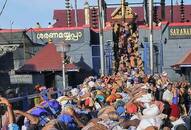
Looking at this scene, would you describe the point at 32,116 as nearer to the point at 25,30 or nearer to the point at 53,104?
the point at 53,104

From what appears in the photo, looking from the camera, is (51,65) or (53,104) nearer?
(53,104)

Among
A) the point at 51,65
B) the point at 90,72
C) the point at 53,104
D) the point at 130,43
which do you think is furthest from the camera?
the point at 130,43

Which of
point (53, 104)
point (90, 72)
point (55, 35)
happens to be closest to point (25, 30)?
point (55, 35)

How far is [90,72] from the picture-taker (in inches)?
1578

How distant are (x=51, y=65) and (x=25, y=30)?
28.5ft

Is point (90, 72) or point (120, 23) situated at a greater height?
point (120, 23)

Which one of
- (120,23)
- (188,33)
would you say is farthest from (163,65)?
(120,23)

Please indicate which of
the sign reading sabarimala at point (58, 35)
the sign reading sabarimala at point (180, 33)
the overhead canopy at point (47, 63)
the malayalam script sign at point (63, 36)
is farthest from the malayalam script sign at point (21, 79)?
the sign reading sabarimala at point (180, 33)

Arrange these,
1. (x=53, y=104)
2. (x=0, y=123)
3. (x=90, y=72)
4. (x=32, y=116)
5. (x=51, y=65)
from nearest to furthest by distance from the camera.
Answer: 1. (x=0, y=123)
2. (x=32, y=116)
3. (x=53, y=104)
4. (x=51, y=65)
5. (x=90, y=72)

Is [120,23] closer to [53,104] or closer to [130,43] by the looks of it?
[130,43]

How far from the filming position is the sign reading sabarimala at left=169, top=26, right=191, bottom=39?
41.5 m

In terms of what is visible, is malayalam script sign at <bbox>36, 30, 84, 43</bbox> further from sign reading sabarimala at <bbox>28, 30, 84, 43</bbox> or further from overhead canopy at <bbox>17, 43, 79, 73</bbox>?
overhead canopy at <bbox>17, 43, 79, 73</bbox>

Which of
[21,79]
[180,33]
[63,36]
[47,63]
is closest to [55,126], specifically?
[47,63]

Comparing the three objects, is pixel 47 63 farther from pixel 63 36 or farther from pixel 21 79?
pixel 63 36
